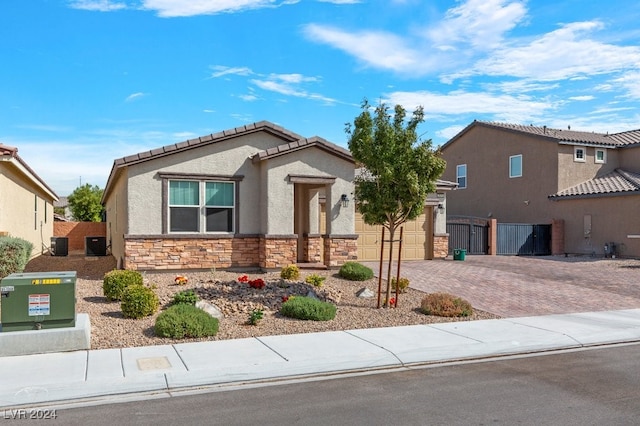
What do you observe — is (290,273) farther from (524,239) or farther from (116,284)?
(524,239)

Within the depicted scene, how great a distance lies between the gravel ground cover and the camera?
957 centimetres

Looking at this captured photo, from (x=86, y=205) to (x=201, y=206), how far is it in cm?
2798

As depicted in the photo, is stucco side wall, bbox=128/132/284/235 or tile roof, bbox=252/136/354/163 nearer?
→ stucco side wall, bbox=128/132/284/235

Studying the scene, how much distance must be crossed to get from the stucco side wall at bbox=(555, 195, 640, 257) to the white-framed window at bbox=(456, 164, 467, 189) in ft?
22.7

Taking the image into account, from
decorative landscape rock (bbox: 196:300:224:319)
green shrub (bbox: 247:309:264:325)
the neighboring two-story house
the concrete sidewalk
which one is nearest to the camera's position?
the concrete sidewalk

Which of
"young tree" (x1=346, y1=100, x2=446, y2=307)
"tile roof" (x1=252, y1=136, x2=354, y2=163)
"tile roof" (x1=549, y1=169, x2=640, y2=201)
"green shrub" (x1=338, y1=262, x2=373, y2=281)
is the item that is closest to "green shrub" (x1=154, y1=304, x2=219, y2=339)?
"young tree" (x1=346, y1=100, x2=446, y2=307)

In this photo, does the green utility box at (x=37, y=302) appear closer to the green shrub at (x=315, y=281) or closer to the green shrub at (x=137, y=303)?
the green shrub at (x=137, y=303)

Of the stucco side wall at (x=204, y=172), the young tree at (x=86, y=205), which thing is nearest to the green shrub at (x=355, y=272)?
the stucco side wall at (x=204, y=172)

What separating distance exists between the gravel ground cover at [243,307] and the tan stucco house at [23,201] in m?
3.24

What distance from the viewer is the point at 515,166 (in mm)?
30938

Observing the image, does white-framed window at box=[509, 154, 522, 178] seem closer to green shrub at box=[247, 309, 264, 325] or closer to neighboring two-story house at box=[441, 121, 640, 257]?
neighboring two-story house at box=[441, 121, 640, 257]

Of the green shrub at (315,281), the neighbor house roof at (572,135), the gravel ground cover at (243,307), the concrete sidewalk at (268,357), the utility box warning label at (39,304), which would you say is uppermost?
the neighbor house roof at (572,135)

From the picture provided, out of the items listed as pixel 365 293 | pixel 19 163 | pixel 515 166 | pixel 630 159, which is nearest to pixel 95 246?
pixel 19 163

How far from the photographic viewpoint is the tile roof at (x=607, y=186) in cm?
2545
